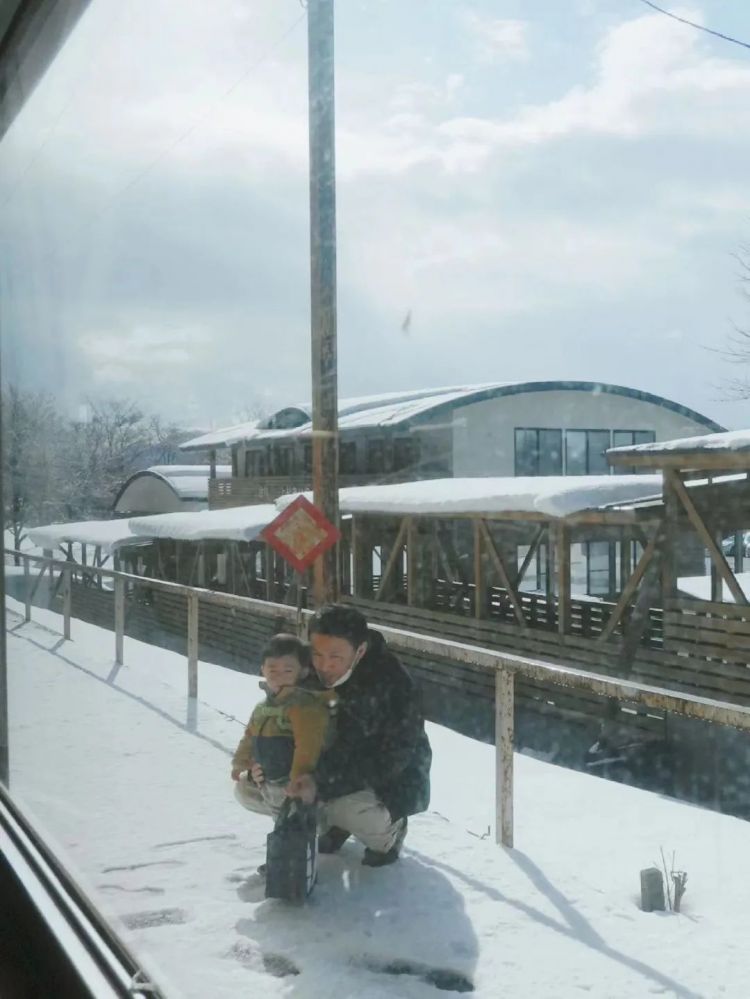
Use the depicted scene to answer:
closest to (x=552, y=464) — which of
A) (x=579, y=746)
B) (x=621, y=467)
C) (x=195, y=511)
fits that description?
(x=621, y=467)

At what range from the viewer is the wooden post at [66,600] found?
2.28 metres

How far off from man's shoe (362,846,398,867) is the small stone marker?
0.39m

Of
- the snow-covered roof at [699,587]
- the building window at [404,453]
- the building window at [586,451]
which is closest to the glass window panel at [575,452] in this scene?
the building window at [586,451]

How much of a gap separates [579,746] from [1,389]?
1762 millimetres

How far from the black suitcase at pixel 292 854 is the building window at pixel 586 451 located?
0.62m

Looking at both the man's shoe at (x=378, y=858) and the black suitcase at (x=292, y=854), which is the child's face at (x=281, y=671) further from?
the man's shoe at (x=378, y=858)

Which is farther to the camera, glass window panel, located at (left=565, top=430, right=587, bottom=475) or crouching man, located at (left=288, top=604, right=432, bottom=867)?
crouching man, located at (left=288, top=604, right=432, bottom=867)

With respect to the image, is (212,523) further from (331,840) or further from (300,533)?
(331,840)

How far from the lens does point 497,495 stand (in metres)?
1.48

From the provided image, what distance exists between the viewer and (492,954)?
3.63 feet

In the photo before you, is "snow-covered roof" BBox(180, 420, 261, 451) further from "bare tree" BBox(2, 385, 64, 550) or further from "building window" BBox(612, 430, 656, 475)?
"bare tree" BBox(2, 385, 64, 550)

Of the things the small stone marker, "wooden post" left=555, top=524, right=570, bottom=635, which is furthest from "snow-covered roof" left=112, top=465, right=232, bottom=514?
the small stone marker

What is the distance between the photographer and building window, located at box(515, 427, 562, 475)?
1.23 meters

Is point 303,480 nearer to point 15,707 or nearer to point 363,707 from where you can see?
point 363,707
